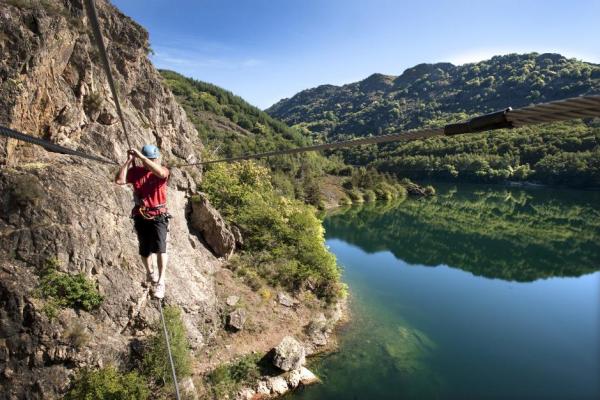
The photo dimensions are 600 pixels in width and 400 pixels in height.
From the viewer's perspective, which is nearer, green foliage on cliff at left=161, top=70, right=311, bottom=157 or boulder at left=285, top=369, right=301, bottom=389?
boulder at left=285, top=369, right=301, bottom=389

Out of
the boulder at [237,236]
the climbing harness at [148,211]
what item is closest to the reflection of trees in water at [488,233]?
the boulder at [237,236]

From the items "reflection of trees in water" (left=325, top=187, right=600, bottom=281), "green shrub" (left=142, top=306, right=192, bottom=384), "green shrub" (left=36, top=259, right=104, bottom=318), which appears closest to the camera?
"green shrub" (left=36, top=259, right=104, bottom=318)

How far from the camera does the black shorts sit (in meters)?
6.05

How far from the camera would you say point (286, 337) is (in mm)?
16281

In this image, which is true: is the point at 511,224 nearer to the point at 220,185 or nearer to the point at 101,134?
the point at 220,185

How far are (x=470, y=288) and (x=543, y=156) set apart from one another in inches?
3292

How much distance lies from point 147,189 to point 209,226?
47.7ft

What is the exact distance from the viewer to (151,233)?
20.2ft

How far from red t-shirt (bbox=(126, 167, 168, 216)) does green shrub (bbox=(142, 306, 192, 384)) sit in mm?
8361

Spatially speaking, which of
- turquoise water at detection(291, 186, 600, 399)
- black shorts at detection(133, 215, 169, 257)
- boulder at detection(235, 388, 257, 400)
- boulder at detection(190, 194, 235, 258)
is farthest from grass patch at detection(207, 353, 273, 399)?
black shorts at detection(133, 215, 169, 257)

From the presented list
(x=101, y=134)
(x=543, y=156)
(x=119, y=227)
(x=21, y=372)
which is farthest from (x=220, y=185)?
(x=543, y=156)

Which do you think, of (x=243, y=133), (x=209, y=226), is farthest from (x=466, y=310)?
(x=243, y=133)

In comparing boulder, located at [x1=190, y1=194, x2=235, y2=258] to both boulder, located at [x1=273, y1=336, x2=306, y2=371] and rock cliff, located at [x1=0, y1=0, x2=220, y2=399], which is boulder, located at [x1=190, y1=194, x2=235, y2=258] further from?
boulder, located at [x1=273, y1=336, x2=306, y2=371]

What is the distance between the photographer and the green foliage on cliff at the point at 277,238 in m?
21.2
